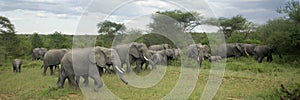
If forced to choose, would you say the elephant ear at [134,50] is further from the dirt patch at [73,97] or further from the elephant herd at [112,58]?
the dirt patch at [73,97]

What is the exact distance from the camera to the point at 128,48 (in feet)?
56.5

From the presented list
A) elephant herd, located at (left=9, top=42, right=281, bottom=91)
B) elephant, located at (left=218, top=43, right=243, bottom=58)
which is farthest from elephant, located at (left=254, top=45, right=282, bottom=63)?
elephant, located at (left=218, top=43, right=243, bottom=58)

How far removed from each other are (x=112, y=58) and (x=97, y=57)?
0.56 meters

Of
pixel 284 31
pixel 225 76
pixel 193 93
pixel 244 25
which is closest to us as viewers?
pixel 193 93

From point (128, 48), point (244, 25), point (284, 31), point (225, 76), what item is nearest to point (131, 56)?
point (128, 48)

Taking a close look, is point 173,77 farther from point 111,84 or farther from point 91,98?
point 91,98

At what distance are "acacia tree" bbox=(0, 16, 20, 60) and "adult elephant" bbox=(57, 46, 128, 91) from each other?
19.6m

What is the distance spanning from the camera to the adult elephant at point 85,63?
1155 centimetres

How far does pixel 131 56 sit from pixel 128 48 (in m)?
0.42

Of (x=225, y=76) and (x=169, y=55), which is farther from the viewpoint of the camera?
(x=169, y=55)

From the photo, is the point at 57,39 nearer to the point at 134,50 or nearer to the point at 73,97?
the point at 134,50

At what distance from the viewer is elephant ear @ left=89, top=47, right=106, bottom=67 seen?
1158cm

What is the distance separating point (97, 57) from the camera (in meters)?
11.7

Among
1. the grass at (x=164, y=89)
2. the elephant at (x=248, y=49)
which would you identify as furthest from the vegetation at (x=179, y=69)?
the elephant at (x=248, y=49)
